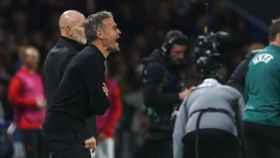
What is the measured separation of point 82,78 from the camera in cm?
955

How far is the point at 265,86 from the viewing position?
10.7 metres

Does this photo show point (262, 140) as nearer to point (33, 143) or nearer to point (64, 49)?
point (64, 49)

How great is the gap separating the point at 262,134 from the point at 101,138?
385 centimetres

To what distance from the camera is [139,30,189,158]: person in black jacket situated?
11.5 metres

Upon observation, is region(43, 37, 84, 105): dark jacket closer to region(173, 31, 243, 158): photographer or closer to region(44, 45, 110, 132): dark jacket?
region(44, 45, 110, 132): dark jacket

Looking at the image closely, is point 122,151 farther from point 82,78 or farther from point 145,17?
point 82,78

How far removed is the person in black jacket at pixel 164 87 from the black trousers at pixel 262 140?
0.86 m

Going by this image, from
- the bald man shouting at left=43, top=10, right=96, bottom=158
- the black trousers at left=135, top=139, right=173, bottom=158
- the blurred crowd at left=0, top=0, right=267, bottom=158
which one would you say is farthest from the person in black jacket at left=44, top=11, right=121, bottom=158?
the blurred crowd at left=0, top=0, right=267, bottom=158

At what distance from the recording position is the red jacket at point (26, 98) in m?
14.5

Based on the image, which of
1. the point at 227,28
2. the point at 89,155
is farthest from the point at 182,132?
the point at 227,28

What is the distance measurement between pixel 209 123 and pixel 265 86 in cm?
76

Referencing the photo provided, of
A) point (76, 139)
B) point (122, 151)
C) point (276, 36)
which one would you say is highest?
point (276, 36)

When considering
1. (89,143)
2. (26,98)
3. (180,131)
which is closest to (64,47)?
(89,143)

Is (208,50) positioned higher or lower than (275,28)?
lower
